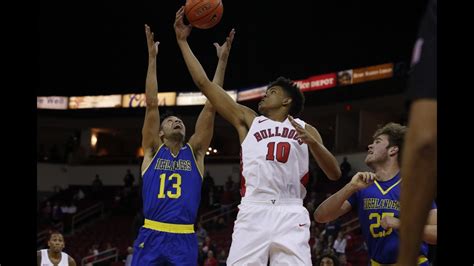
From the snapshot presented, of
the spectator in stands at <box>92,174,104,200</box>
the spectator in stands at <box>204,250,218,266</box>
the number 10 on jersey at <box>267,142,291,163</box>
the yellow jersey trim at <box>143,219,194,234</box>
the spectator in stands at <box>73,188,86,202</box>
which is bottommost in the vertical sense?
the spectator in stands at <box>204,250,218,266</box>

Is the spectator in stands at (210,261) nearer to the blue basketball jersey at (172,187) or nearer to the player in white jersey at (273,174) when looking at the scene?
the blue basketball jersey at (172,187)

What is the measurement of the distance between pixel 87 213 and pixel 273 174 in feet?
85.1

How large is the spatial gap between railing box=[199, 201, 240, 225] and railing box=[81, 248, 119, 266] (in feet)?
11.2

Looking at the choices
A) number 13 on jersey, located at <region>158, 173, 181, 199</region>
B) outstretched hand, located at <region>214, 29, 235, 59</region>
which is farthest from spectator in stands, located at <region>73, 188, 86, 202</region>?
outstretched hand, located at <region>214, 29, 235, 59</region>

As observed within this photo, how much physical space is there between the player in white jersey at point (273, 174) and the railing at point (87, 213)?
24.5 metres

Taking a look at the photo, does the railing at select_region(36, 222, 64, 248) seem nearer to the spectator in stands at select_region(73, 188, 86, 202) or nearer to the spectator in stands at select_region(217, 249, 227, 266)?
the spectator in stands at select_region(73, 188, 86, 202)

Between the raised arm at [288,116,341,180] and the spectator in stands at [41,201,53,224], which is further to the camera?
the spectator in stands at [41,201,53,224]

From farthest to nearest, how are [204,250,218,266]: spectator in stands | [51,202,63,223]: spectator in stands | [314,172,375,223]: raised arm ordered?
[51,202,63,223]: spectator in stands < [204,250,218,266]: spectator in stands < [314,172,375,223]: raised arm

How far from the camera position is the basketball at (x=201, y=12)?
6383mm

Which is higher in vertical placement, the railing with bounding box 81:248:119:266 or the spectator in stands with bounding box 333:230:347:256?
the spectator in stands with bounding box 333:230:347:256

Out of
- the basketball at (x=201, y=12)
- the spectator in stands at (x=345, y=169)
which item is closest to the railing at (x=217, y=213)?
the spectator in stands at (x=345, y=169)

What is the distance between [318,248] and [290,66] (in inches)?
579

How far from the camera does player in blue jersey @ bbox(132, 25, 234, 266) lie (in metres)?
6.26

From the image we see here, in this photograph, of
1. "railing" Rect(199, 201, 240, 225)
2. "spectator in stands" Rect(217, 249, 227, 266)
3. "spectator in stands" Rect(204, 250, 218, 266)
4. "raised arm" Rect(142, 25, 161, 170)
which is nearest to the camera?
"raised arm" Rect(142, 25, 161, 170)
